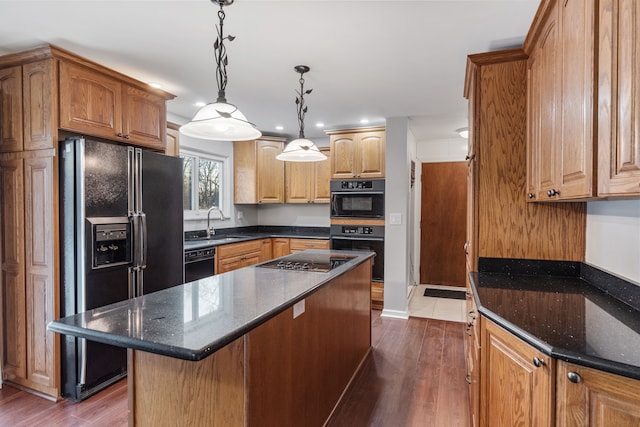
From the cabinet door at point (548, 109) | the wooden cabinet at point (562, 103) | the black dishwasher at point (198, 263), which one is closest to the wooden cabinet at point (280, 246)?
the black dishwasher at point (198, 263)

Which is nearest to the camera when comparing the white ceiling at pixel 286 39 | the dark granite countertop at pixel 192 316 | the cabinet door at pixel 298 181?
the dark granite countertop at pixel 192 316

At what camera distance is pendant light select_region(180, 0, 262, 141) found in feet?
5.50

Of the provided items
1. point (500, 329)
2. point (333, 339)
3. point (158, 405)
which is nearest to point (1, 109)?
point (158, 405)

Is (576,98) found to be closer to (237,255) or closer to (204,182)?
(237,255)

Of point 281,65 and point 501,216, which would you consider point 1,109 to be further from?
point 501,216

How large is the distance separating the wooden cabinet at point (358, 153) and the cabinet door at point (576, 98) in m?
2.87

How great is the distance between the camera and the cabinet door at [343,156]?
14.9ft

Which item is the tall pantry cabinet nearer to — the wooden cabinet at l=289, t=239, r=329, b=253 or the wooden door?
the wooden cabinet at l=289, t=239, r=329, b=253

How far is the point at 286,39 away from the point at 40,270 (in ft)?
7.52

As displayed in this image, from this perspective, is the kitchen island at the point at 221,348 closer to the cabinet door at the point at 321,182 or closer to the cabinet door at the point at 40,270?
the cabinet door at the point at 40,270

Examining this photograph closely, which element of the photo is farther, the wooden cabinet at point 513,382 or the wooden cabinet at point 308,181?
the wooden cabinet at point 308,181

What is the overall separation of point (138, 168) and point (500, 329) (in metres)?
2.63

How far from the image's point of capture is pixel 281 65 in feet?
8.52

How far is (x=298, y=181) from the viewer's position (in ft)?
17.1
